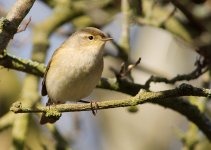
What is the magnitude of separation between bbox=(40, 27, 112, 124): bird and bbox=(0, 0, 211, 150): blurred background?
18 centimetres

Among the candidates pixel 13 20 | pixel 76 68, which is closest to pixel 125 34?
pixel 76 68

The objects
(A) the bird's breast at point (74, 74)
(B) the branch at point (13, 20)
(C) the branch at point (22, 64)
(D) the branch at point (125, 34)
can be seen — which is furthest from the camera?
(D) the branch at point (125, 34)

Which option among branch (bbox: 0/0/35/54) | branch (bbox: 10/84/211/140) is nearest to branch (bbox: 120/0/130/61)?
branch (bbox: 10/84/211/140)

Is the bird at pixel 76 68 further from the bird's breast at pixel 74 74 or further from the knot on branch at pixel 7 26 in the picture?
the knot on branch at pixel 7 26

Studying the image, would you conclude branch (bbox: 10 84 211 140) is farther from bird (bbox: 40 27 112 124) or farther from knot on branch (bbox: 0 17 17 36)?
bird (bbox: 40 27 112 124)

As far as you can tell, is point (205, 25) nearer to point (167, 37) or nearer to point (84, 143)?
point (167, 37)

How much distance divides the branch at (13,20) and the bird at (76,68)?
4.90 ft

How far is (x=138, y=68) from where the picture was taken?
5691mm

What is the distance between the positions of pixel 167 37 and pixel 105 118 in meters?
1.39

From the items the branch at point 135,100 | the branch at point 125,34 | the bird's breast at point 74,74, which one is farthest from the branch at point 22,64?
the branch at point 135,100

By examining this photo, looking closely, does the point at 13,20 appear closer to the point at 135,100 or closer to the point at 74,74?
the point at 135,100

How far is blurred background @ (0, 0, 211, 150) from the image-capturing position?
5.10m

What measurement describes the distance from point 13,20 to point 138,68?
2970mm

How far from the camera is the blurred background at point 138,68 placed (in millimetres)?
5098
